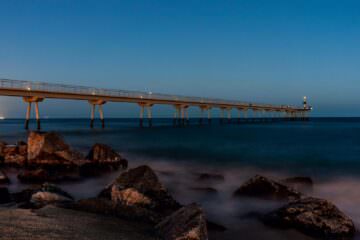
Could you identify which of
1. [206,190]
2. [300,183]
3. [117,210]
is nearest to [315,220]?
[117,210]

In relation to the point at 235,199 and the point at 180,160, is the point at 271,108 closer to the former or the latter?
the point at 180,160

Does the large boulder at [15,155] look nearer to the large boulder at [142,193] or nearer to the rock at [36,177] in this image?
the rock at [36,177]

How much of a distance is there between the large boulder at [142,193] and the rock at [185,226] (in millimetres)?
1154

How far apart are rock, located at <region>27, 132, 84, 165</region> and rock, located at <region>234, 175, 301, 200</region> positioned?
338 inches

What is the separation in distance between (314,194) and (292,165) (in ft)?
25.9

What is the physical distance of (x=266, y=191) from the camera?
956 cm

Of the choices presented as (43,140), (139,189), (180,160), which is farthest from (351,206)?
(43,140)

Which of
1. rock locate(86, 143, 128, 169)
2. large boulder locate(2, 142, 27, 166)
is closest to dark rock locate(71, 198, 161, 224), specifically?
rock locate(86, 143, 128, 169)

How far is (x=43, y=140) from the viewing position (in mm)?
15672

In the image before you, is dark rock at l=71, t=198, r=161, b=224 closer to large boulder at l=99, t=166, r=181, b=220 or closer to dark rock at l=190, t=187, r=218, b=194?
large boulder at l=99, t=166, r=181, b=220

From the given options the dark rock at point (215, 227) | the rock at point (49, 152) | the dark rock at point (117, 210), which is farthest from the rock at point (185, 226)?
the rock at point (49, 152)

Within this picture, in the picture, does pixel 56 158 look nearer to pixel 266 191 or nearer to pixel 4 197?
pixel 4 197

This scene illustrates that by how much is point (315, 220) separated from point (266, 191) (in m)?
2.70

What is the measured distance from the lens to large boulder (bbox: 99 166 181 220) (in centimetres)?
776
